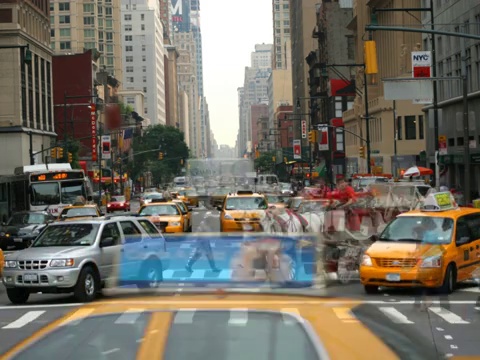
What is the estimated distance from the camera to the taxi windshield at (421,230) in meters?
17.5

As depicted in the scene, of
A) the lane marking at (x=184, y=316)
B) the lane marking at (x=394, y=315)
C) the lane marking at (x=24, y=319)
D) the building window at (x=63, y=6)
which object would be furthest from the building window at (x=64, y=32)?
the lane marking at (x=184, y=316)

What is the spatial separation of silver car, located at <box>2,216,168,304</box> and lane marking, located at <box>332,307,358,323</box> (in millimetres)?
9951

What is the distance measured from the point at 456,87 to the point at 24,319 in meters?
42.3

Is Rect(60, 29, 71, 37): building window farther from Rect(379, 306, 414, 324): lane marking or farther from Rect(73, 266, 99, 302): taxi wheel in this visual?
Rect(379, 306, 414, 324): lane marking

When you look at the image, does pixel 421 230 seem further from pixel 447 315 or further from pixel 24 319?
pixel 24 319

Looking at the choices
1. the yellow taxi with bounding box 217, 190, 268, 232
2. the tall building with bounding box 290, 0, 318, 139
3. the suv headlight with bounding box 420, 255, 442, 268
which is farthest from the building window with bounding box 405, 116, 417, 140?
the tall building with bounding box 290, 0, 318, 139

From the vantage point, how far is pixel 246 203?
32.0 m

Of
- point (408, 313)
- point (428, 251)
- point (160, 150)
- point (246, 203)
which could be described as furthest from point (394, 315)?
point (160, 150)

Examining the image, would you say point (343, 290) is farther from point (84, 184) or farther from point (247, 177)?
point (247, 177)

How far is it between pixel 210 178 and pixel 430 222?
5725cm

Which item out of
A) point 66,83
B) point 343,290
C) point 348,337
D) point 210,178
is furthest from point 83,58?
point 348,337

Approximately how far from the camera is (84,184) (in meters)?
45.7

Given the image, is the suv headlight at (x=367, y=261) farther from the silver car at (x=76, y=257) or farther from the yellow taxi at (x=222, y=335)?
the yellow taxi at (x=222, y=335)

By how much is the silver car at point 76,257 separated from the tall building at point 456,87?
105 ft
